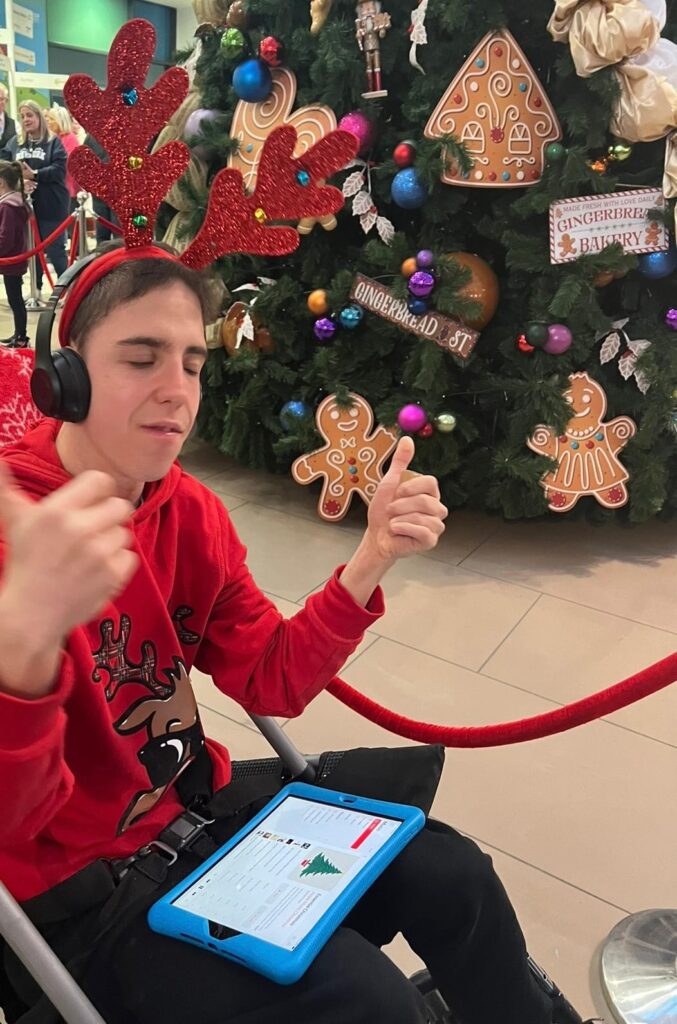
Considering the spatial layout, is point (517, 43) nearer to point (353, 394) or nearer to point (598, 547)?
point (353, 394)

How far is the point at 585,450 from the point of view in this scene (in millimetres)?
2699

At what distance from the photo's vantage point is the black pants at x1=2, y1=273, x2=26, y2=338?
506cm

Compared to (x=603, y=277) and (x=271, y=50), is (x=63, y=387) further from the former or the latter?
(x=271, y=50)

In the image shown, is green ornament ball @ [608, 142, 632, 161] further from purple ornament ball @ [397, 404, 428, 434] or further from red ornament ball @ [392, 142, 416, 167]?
purple ornament ball @ [397, 404, 428, 434]

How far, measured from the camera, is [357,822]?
3.38 feet

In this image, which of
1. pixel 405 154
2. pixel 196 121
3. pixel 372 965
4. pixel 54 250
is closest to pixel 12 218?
pixel 54 250

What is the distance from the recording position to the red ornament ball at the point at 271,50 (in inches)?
103

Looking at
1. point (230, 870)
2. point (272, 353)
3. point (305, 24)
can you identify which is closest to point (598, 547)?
point (272, 353)

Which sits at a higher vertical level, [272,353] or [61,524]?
[61,524]

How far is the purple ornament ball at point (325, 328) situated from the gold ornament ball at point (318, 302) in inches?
1.3

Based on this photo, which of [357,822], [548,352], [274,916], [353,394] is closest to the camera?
[274,916]

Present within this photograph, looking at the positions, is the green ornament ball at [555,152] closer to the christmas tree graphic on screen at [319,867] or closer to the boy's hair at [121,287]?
the boy's hair at [121,287]

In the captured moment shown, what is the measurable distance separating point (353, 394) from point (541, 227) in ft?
2.58

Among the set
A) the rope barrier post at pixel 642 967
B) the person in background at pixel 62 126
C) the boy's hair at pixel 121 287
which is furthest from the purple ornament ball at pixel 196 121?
the person in background at pixel 62 126
